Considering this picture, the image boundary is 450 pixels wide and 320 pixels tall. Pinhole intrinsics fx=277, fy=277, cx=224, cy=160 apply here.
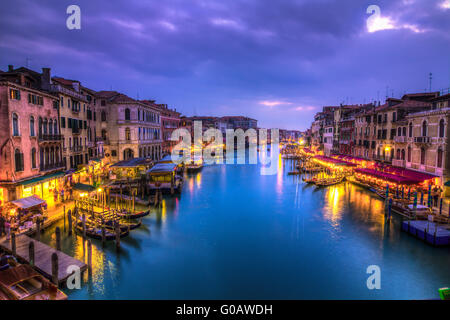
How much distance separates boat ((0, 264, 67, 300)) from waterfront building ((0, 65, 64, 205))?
9236 millimetres

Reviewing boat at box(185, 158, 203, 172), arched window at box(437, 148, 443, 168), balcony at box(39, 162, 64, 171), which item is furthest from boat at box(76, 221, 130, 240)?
boat at box(185, 158, 203, 172)

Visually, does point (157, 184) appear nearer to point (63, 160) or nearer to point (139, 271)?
point (63, 160)

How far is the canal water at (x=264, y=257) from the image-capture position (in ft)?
38.8

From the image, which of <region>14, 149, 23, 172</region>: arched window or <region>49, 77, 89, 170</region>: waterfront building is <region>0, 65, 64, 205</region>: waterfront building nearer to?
<region>14, 149, 23, 172</region>: arched window

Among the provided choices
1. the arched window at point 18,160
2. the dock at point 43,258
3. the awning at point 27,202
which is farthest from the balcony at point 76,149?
the dock at point 43,258

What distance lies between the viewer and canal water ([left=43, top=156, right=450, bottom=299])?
11820 mm

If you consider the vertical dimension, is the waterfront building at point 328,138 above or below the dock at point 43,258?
above

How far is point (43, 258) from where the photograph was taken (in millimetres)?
12422

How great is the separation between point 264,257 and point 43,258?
1060 cm

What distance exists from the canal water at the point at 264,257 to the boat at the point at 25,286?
4.83 ft

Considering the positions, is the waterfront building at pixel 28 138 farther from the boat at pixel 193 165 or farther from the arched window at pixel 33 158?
the boat at pixel 193 165

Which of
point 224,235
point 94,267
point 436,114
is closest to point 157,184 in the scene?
point 224,235

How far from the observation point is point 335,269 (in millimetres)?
13531

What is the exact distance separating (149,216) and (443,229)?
63.5 feet
